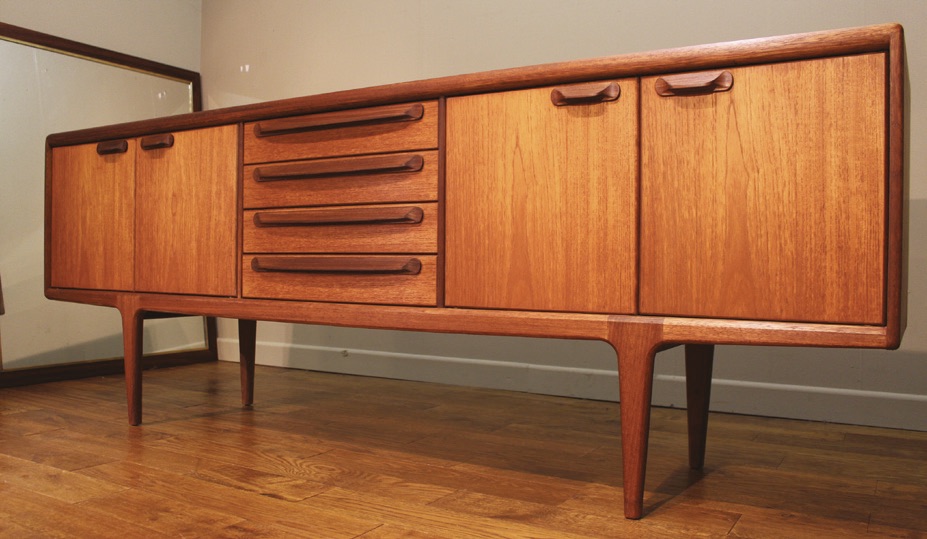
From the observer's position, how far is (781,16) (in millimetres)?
2006

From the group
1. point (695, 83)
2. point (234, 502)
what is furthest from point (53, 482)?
point (695, 83)

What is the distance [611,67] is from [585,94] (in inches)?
2.3

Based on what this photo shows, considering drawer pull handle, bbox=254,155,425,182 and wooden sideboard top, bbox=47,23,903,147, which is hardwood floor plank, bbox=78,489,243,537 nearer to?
drawer pull handle, bbox=254,155,425,182

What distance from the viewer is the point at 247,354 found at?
82.8 inches

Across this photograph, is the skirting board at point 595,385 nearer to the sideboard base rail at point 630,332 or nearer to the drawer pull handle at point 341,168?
the sideboard base rail at point 630,332

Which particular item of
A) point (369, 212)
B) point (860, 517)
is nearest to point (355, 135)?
point (369, 212)

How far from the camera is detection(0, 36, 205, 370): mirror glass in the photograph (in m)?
2.52

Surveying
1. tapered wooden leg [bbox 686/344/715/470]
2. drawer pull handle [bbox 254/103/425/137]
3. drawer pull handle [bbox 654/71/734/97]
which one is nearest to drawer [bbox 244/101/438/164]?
drawer pull handle [bbox 254/103/425/137]

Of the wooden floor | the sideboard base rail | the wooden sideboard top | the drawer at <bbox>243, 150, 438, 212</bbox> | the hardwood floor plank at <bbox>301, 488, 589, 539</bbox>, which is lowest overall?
the wooden floor

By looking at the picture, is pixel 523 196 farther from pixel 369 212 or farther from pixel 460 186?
pixel 369 212

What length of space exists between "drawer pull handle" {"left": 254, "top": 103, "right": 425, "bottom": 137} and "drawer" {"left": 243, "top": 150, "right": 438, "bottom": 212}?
2.7 inches

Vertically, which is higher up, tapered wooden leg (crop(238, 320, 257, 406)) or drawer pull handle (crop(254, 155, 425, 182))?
drawer pull handle (crop(254, 155, 425, 182))

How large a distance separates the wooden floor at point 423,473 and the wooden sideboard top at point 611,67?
2.38ft

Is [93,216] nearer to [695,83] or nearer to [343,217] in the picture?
[343,217]
